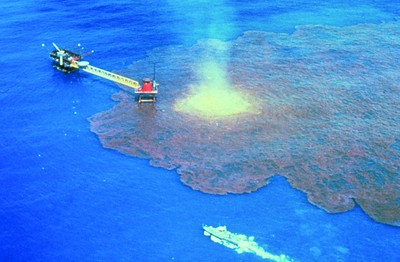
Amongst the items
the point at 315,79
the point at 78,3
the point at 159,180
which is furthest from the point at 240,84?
the point at 78,3

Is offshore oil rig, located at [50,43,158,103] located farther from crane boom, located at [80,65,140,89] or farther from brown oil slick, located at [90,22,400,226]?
brown oil slick, located at [90,22,400,226]

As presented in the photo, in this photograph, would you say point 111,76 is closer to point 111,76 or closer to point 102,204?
point 111,76

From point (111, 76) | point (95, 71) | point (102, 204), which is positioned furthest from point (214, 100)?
point (102, 204)

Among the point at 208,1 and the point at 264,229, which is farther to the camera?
the point at 208,1

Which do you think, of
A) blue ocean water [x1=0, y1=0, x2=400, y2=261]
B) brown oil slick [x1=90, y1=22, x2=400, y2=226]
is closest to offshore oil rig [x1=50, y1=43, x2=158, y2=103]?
blue ocean water [x1=0, y1=0, x2=400, y2=261]

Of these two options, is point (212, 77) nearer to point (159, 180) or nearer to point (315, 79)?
point (315, 79)

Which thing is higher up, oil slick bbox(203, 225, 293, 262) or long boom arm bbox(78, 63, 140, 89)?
long boom arm bbox(78, 63, 140, 89)
